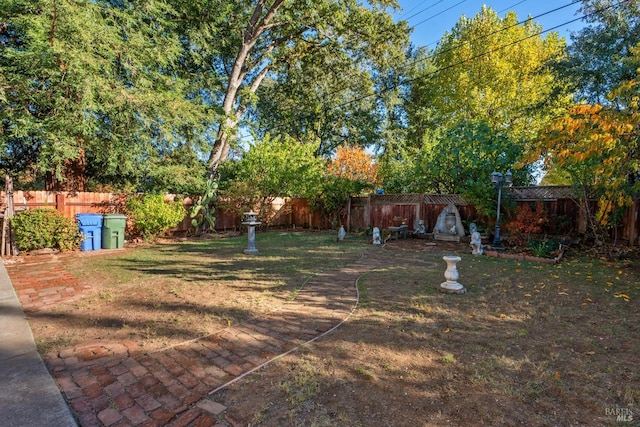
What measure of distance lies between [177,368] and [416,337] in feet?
7.00

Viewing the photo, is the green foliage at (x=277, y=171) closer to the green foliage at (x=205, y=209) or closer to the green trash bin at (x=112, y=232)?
the green foliage at (x=205, y=209)

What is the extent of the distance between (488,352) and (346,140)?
21529mm

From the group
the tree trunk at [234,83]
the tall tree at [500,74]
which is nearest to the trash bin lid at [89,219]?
the tree trunk at [234,83]

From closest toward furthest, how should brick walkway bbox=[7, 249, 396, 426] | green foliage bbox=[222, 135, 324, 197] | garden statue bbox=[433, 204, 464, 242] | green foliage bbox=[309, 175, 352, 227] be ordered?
brick walkway bbox=[7, 249, 396, 426] → garden statue bbox=[433, 204, 464, 242] → green foliage bbox=[222, 135, 324, 197] → green foliage bbox=[309, 175, 352, 227]

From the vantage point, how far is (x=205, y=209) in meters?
12.1

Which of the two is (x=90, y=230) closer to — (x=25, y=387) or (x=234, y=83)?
(x=25, y=387)

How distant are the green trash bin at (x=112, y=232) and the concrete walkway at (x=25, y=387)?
6.25m

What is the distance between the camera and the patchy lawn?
2066 millimetres

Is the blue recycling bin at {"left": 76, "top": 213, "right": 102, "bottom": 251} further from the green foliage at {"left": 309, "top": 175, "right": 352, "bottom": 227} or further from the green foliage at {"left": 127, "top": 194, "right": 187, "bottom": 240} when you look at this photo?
the green foliage at {"left": 309, "top": 175, "right": 352, "bottom": 227}

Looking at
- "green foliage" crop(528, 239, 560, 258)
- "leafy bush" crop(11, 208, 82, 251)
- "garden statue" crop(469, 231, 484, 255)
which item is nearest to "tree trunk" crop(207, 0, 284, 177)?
"leafy bush" crop(11, 208, 82, 251)

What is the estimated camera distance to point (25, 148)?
10.0 m

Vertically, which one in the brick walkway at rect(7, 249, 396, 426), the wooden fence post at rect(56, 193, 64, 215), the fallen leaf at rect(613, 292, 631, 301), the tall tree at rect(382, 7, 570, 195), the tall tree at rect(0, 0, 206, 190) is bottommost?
the brick walkway at rect(7, 249, 396, 426)

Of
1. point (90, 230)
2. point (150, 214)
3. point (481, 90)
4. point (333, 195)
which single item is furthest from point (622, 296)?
point (481, 90)

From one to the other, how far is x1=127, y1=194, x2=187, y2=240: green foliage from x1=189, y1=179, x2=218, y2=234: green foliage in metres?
1.10
